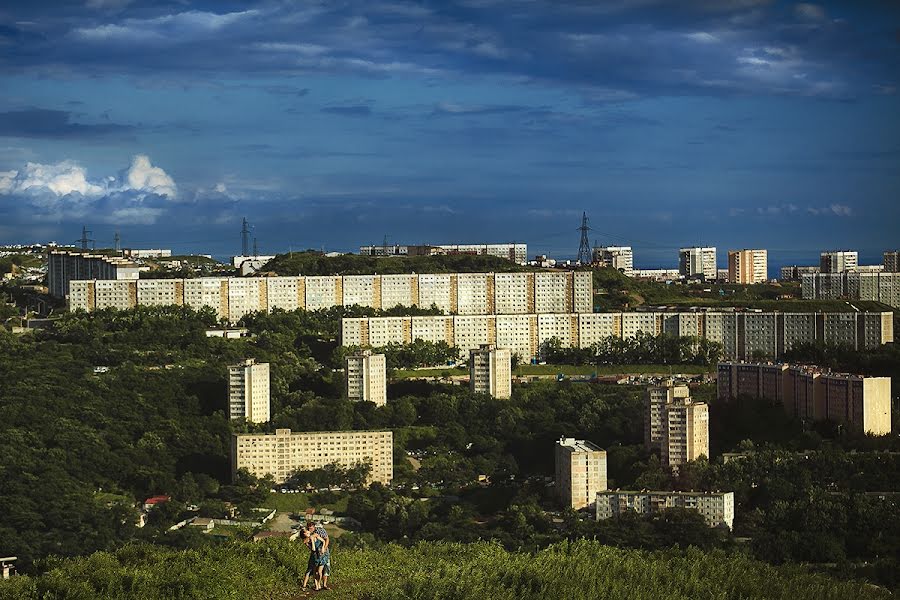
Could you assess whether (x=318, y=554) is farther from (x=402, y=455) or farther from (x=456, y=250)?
(x=456, y=250)

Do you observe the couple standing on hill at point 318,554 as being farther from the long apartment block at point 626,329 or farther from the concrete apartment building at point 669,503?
the long apartment block at point 626,329

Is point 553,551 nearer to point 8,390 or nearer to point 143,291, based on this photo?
point 8,390

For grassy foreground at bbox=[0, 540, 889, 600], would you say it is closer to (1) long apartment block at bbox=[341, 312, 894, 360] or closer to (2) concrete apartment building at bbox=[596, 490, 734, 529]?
(2) concrete apartment building at bbox=[596, 490, 734, 529]

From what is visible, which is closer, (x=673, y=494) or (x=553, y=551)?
(x=553, y=551)

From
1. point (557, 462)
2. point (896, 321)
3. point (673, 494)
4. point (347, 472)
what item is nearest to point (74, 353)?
point (347, 472)

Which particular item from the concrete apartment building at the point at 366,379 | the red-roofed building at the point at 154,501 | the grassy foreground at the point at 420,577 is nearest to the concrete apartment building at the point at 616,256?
the concrete apartment building at the point at 366,379

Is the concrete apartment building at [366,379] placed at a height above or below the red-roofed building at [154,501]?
above
